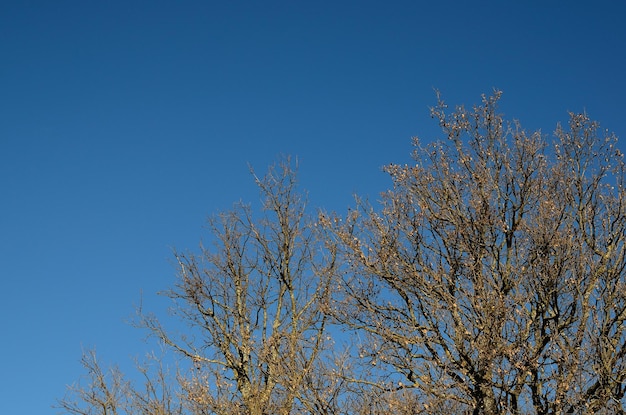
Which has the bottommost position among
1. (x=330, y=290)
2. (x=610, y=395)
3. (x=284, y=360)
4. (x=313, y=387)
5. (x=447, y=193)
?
(x=610, y=395)

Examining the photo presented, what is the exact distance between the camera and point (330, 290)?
14.8m

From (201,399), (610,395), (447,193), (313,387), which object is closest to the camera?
(610,395)

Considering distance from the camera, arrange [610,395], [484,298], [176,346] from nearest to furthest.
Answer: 1. [610,395]
2. [484,298]
3. [176,346]

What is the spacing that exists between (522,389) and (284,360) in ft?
15.5

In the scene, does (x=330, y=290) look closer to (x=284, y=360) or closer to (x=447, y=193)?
(x=284, y=360)

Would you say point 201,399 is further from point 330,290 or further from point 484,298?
point 484,298

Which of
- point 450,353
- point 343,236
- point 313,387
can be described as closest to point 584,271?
point 450,353

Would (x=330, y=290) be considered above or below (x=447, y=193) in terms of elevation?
below

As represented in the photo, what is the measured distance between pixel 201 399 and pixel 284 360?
377 centimetres

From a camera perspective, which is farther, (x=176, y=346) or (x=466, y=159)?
(x=176, y=346)

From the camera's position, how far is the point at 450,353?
502 inches

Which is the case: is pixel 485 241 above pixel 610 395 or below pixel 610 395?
above

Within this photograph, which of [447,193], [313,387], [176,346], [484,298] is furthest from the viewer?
[176,346]

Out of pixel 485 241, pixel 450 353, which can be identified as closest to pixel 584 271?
pixel 485 241
